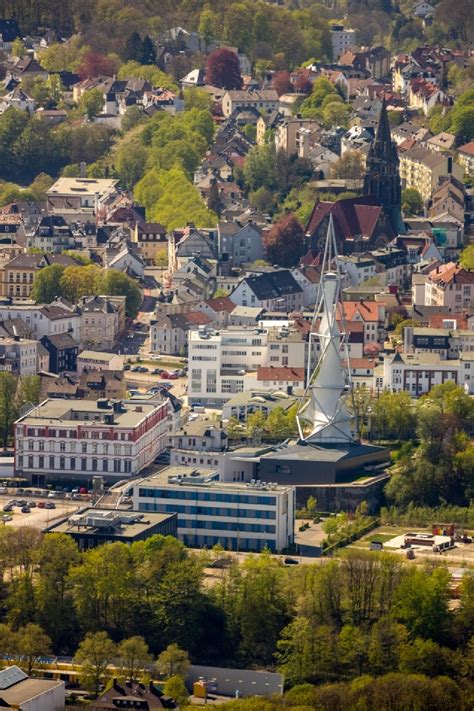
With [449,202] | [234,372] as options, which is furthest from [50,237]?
[234,372]

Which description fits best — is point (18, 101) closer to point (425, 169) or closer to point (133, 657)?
point (425, 169)

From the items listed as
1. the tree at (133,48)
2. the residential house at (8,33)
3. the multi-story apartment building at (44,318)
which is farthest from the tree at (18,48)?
the multi-story apartment building at (44,318)

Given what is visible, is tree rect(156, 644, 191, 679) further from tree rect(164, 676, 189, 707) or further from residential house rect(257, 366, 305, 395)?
residential house rect(257, 366, 305, 395)

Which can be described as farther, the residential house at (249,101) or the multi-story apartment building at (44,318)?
the residential house at (249,101)

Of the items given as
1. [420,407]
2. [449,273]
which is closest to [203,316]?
[449,273]

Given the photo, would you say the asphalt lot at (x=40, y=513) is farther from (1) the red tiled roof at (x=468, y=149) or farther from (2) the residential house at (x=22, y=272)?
(1) the red tiled roof at (x=468, y=149)

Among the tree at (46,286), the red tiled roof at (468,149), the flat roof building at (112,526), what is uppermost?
the red tiled roof at (468,149)

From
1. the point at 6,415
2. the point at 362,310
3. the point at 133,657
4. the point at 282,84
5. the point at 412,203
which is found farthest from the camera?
the point at 282,84
